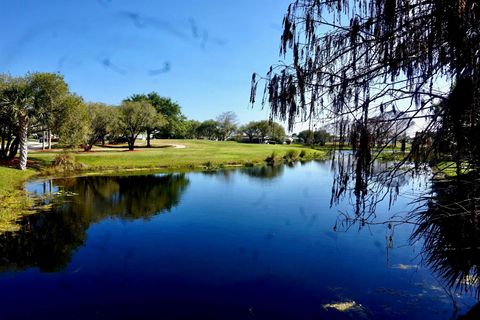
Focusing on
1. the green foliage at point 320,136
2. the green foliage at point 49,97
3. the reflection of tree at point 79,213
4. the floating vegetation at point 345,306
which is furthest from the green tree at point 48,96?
the green foliage at point 320,136

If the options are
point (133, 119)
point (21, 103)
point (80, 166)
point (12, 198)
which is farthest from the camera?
point (133, 119)

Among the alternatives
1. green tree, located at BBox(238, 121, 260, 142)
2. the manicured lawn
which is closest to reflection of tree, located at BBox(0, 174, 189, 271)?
the manicured lawn

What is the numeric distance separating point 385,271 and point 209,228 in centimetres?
888

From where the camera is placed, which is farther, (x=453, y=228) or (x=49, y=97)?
(x=49, y=97)

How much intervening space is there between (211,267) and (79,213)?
11643 millimetres

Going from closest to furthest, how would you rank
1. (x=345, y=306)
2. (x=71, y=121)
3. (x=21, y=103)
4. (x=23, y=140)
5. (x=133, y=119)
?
(x=345, y=306) → (x=21, y=103) → (x=23, y=140) → (x=71, y=121) → (x=133, y=119)

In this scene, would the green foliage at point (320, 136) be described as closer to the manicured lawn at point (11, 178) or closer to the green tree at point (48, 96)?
the manicured lawn at point (11, 178)

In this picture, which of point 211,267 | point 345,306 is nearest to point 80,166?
point 211,267

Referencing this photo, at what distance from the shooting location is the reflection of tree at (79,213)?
1333cm

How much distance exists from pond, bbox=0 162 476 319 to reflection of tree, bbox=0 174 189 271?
0.08 metres

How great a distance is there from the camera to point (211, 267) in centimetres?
1260

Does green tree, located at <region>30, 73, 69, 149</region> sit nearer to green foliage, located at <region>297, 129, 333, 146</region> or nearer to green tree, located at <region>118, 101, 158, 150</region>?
green tree, located at <region>118, 101, 158, 150</region>

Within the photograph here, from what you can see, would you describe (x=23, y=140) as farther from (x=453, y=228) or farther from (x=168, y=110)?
(x=168, y=110)

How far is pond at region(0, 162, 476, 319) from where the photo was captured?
31.7 ft
